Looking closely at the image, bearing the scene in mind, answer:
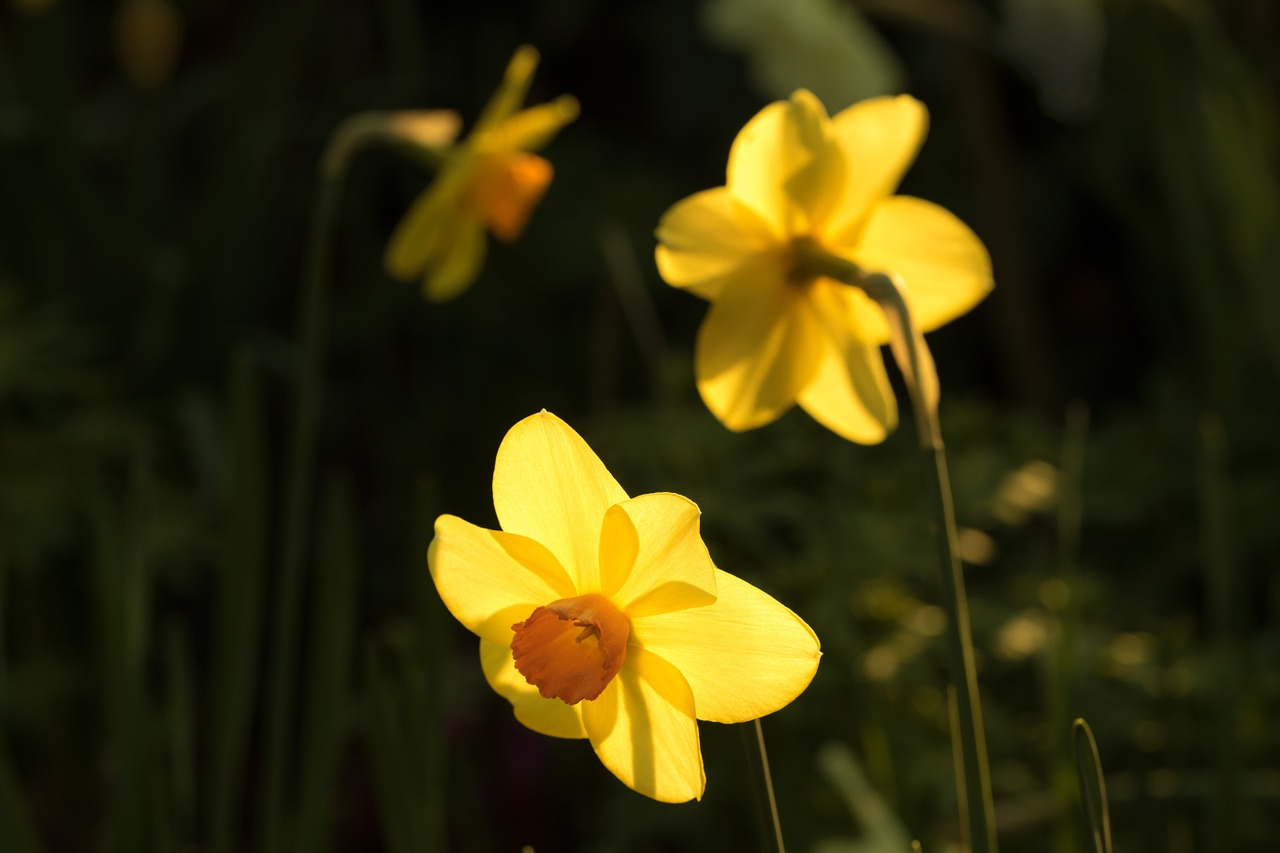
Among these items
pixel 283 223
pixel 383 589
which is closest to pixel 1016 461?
pixel 383 589

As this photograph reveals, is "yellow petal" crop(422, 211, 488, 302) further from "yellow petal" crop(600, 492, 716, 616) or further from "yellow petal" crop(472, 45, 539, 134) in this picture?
"yellow petal" crop(600, 492, 716, 616)

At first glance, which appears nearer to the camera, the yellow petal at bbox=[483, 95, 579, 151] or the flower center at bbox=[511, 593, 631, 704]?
the flower center at bbox=[511, 593, 631, 704]

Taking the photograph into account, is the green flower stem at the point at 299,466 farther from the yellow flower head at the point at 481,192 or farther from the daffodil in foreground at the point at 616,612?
the daffodil in foreground at the point at 616,612

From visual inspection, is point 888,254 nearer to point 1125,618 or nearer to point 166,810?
point 166,810

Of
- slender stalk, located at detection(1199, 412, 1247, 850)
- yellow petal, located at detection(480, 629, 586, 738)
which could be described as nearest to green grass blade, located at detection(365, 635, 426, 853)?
Result: yellow petal, located at detection(480, 629, 586, 738)

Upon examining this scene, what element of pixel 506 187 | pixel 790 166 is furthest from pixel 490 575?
pixel 506 187

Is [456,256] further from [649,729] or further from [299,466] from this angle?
[649,729]
